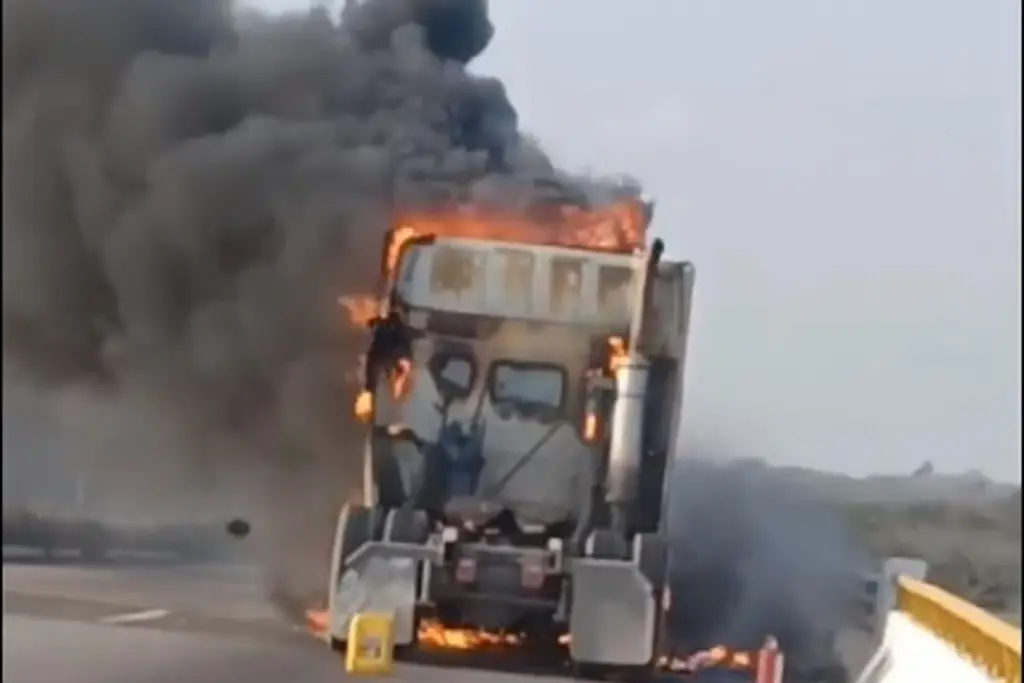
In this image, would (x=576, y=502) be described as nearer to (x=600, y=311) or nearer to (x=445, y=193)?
(x=600, y=311)

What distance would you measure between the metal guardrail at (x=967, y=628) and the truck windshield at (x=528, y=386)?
1.23 metres

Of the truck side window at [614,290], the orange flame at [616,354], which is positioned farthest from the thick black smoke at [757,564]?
the truck side window at [614,290]

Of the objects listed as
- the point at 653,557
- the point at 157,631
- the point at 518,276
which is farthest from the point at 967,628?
the point at 157,631

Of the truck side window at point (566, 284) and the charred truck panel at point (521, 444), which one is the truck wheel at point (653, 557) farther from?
the truck side window at point (566, 284)

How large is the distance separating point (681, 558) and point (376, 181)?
1756 millimetres

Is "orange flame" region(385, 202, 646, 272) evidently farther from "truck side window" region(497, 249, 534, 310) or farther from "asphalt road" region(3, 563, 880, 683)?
"asphalt road" region(3, 563, 880, 683)

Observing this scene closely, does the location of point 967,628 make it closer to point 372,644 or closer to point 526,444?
point 526,444

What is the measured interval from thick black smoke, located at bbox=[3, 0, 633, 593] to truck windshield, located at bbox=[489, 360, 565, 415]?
23.0 inches

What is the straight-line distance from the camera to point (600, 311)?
5648 millimetres

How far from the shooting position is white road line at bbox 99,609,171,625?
5750mm

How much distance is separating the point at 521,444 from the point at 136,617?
134cm

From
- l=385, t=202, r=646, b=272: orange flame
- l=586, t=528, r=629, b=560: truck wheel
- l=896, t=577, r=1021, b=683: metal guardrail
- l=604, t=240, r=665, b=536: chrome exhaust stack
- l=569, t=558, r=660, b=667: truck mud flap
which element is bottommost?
l=569, t=558, r=660, b=667: truck mud flap

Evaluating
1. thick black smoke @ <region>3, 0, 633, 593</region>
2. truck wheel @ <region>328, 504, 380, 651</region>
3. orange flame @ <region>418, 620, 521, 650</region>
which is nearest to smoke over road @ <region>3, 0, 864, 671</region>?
thick black smoke @ <region>3, 0, 633, 593</region>

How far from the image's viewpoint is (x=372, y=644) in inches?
222
